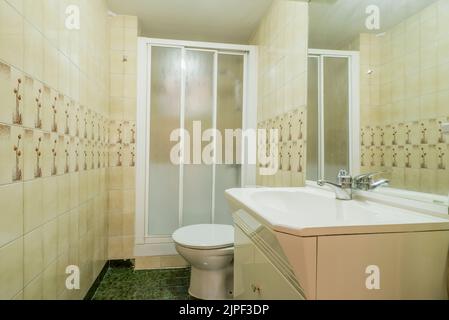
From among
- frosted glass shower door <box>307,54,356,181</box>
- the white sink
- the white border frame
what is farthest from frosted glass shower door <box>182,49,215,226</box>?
the white sink

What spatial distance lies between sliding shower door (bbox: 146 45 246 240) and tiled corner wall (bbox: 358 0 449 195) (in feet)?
4.58

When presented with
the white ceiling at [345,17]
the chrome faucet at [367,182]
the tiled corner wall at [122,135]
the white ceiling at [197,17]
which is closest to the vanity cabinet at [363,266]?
the chrome faucet at [367,182]

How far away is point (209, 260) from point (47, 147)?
1.07 metres

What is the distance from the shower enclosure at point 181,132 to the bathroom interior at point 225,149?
12 millimetres

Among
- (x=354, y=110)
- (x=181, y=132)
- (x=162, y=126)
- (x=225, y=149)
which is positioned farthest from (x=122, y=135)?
(x=354, y=110)

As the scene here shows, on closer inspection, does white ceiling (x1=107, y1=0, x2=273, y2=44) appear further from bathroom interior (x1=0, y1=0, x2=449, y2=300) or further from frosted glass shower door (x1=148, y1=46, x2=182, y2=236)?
frosted glass shower door (x1=148, y1=46, x2=182, y2=236)

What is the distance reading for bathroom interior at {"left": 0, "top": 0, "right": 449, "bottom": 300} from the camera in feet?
2.35

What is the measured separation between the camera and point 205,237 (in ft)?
5.74

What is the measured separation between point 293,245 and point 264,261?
30cm

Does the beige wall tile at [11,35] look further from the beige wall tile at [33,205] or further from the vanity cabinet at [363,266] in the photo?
the vanity cabinet at [363,266]

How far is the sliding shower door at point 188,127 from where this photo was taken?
2.27 metres

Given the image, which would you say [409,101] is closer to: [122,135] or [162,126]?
[162,126]

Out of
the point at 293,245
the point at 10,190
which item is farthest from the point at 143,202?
the point at 293,245

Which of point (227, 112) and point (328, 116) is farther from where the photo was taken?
point (227, 112)
